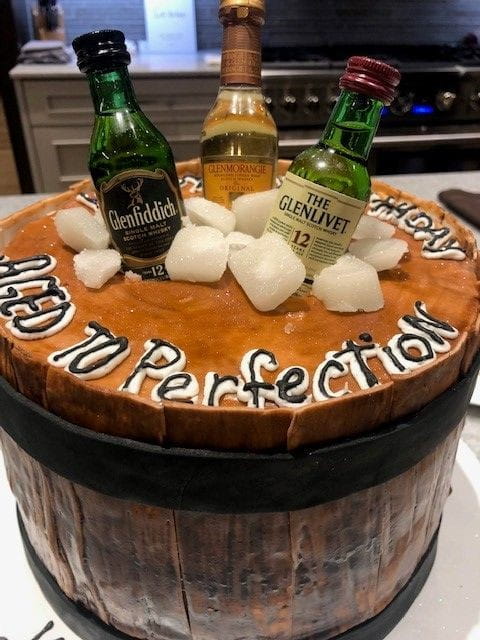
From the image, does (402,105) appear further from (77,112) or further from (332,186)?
(332,186)

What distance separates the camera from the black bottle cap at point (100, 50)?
2.31 feet

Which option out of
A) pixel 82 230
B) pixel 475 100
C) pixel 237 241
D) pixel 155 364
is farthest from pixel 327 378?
pixel 475 100

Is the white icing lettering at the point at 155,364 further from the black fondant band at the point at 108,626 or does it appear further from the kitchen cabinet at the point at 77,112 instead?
the kitchen cabinet at the point at 77,112

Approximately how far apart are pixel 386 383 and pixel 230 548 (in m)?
0.27

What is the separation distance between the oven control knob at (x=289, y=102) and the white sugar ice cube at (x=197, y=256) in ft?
8.27

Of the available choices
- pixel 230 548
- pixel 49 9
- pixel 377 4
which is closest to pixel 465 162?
pixel 377 4

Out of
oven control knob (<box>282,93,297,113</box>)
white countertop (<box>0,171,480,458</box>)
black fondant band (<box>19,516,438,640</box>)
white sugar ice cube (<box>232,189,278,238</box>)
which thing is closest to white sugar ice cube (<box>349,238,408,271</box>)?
white sugar ice cube (<box>232,189,278,238</box>)

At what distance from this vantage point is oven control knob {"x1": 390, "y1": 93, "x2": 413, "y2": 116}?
3166 millimetres

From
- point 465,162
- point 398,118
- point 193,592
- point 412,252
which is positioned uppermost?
point 412,252

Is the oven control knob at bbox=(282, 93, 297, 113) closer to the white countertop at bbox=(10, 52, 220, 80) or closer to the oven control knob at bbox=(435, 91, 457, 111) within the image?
the white countertop at bbox=(10, 52, 220, 80)

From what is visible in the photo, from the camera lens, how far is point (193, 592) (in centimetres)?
74

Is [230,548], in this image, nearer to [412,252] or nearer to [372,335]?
[372,335]

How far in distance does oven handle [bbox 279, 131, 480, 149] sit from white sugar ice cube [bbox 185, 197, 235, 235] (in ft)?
7.67

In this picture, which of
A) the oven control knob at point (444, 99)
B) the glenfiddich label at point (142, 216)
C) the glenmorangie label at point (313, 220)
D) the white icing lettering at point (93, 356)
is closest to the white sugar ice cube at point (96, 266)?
the glenfiddich label at point (142, 216)
